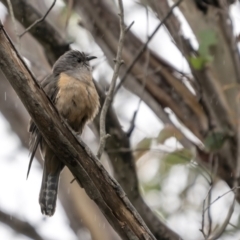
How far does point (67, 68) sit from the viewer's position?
5.73 m

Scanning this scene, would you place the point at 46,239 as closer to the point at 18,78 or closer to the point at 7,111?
the point at 7,111

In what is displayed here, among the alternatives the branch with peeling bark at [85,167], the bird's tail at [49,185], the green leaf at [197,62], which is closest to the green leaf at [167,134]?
the green leaf at [197,62]

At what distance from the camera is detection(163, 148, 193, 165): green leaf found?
5.71 m

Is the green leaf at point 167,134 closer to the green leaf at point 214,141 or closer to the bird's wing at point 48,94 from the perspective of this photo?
the green leaf at point 214,141

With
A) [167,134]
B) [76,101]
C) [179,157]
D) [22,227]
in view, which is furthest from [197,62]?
[22,227]

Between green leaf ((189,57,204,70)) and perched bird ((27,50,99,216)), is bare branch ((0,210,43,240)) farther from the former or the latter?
green leaf ((189,57,204,70))

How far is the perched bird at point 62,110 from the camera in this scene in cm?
510

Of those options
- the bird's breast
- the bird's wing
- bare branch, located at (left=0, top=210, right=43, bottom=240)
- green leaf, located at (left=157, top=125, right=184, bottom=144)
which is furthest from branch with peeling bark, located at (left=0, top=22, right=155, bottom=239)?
bare branch, located at (left=0, top=210, right=43, bottom=240)

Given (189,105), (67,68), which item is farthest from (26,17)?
(189,105)

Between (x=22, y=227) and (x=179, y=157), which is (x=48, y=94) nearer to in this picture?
(x=179, y=157)

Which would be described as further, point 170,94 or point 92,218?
point 92,218

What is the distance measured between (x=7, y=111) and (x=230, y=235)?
11.2ft

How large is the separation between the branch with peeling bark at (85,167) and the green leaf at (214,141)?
6.41ft

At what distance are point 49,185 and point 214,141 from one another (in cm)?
160
